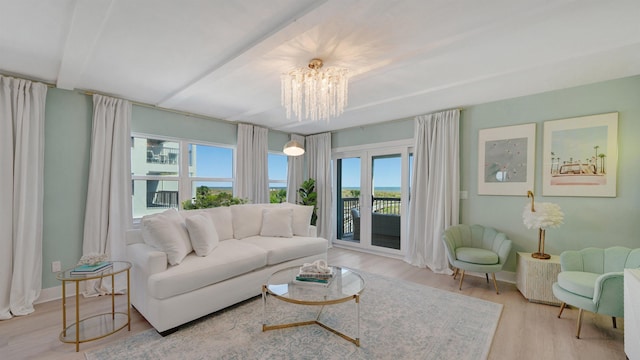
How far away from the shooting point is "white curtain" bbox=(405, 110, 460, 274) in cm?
395

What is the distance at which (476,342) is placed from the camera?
218 cm

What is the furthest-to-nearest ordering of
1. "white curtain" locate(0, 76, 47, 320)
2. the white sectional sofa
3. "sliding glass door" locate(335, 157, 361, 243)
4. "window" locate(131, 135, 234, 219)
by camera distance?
1. "sliding glass door" locate(335, 157, 361, 243)
2. "window" locate(131, 135, 234, 219)
3. "white curtain" locate(0, 76, 47, 320)
4. the white sectional sofa

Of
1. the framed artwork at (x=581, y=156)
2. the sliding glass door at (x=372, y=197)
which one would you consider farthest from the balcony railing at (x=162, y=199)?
the framed artwork at (x=581, y=156)

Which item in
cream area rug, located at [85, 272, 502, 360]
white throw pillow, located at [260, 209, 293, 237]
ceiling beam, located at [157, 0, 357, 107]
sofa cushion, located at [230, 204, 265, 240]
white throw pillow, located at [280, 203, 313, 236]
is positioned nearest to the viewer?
ceiling beam, located at [157, 0, 357, 107]

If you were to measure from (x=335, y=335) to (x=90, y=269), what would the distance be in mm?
2129

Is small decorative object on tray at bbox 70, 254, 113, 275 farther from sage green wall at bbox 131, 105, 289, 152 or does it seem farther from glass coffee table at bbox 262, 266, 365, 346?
sage green wall at bbox 131, 105, 289, 152

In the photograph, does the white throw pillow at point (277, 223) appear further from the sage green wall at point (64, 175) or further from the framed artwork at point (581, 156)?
the framed artwork at point (581, 156)

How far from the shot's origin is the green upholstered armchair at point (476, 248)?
318 cm

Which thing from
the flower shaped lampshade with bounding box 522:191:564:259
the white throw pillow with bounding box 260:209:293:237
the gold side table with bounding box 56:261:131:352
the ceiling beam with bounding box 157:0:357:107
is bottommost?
the gold side table with bounding box 56:261:131:352

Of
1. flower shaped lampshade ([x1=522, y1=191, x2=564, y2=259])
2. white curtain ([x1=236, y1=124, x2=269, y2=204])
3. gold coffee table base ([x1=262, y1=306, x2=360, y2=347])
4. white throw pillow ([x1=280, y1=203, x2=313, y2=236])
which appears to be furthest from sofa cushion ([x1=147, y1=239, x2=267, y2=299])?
flower shaped lampshade ([x1=522, y1=191, x2=564, y2=259])

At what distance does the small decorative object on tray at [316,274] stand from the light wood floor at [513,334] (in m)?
0.91

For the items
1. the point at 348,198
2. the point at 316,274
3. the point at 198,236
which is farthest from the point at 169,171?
the point at 348,198

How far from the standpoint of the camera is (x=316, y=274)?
2.41 m

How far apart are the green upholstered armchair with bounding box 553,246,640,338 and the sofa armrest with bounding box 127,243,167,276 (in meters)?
3.62
